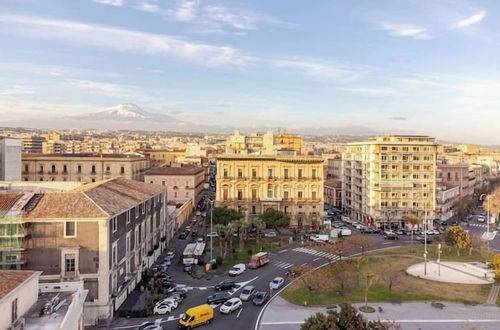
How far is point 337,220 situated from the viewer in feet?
298

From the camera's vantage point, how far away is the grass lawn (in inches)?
1693

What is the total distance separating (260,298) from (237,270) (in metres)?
10.4

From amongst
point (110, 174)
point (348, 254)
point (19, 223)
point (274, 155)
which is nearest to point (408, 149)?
point (274, 155)

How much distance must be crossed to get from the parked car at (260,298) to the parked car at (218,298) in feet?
8.60

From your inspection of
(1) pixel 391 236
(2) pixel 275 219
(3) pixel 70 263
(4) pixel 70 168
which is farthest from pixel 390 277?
(4) pixel 70 168

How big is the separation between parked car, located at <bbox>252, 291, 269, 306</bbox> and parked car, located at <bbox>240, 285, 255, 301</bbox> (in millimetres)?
659

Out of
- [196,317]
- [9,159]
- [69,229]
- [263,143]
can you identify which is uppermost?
[263,143]

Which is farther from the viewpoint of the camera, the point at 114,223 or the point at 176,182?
the point at 176,182

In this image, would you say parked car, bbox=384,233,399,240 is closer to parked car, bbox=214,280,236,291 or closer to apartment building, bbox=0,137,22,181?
parked car, bbox=214,280,236,291

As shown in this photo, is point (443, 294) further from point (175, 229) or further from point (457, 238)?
point (175, 229)

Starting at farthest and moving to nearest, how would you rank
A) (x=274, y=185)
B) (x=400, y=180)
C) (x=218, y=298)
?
(x=400, y=180) < (x=274, y=185) < (x=218, y=298)

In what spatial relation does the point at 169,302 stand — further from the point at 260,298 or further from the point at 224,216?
the point at 224,216

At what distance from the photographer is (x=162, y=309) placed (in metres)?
39.5

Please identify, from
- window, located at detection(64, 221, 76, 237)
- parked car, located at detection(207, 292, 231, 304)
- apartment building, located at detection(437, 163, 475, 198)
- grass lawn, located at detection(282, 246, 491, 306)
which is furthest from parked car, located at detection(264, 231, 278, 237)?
apartment building, located at detection(437, 163, 475, 198)
